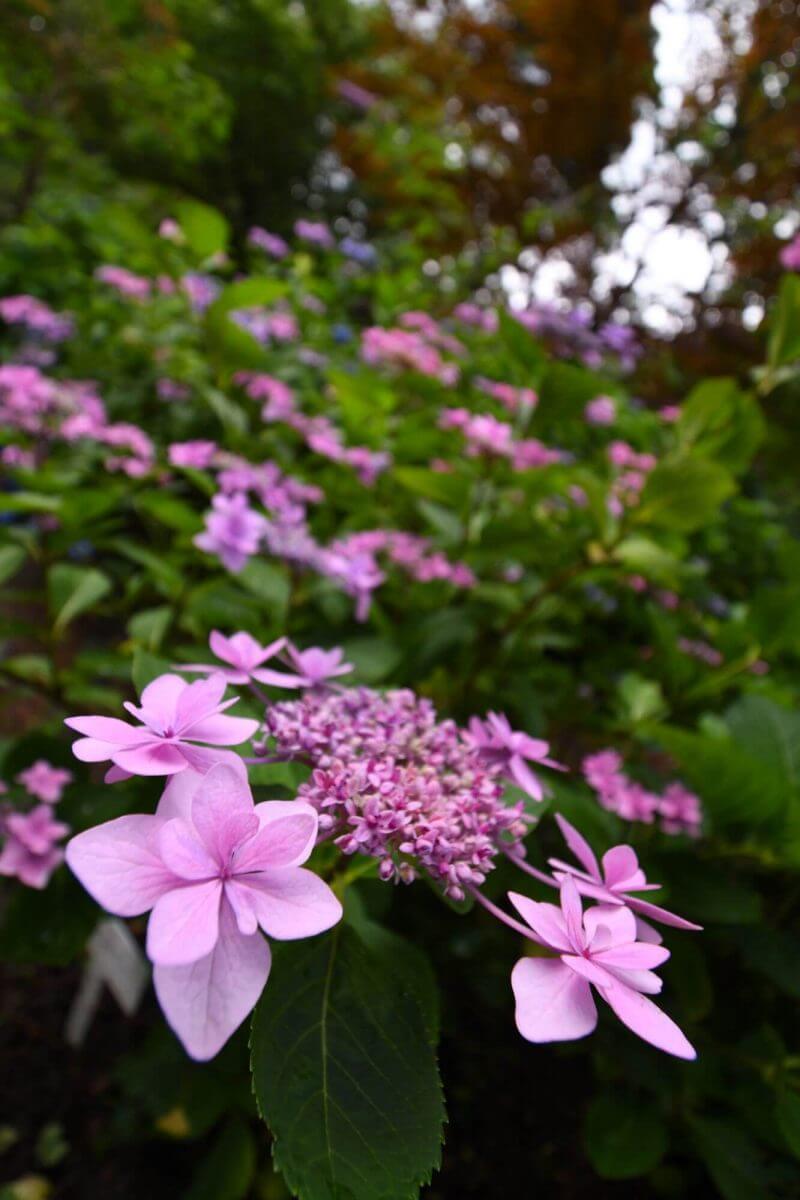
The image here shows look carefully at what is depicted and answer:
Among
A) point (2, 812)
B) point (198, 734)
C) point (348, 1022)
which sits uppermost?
point (198, 734)

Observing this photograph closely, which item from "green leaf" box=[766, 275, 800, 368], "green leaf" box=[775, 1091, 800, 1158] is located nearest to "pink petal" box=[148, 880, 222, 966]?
"green leaf" box=[775, 1091, 800, 1158]

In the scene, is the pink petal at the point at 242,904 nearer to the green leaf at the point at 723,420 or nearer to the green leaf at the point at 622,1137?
the green leaf at the point at 622,1137

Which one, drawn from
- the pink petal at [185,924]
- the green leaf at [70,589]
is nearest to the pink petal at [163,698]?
the pink petal at [185,924]

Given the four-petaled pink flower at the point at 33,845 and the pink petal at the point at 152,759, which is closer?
the pink petal at the point at 152,759

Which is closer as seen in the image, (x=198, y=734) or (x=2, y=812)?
(x=198, y=734)

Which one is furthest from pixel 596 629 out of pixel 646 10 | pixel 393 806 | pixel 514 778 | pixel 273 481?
pixel 646 10

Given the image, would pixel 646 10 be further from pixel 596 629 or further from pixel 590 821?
pixel 590 821
